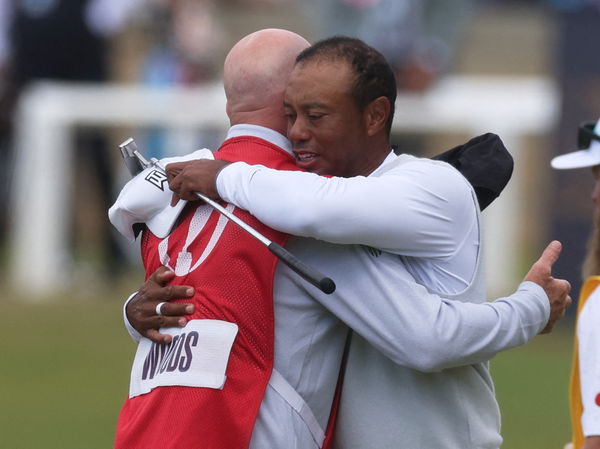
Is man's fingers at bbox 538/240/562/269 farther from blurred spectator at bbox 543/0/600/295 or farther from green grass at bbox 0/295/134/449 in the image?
blurred spectator at bbox 543/0/600/295

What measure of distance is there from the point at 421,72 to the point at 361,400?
9.32 meters

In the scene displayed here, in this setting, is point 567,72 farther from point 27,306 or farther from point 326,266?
point 326,266

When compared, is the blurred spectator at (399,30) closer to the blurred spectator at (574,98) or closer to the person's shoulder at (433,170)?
the blurred spectator at (574,98)

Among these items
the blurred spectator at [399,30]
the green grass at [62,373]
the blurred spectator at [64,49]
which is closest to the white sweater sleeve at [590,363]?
the green grass at [62,373]

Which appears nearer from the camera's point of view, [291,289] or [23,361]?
[291,289]

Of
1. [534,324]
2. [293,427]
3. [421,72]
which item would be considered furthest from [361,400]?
[421,72]

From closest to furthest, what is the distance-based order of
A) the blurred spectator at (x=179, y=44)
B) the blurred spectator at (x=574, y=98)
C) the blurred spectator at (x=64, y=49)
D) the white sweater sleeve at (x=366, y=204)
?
the white sweater sleeve at (x=366, y=204) → the blurred spectator at (x=574, y=98) → the blurred spectator at (x=64, y=49) → the blurred spectator at (x=179, y=44)

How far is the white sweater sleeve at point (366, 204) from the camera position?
3924mm

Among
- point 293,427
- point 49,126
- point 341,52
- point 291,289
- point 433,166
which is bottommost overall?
point 49,126

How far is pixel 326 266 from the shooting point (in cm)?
409

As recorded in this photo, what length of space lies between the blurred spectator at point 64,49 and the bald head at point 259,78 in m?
9.73

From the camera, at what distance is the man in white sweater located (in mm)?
3969

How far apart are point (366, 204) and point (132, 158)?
78 centimetres

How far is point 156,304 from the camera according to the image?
420 cm
